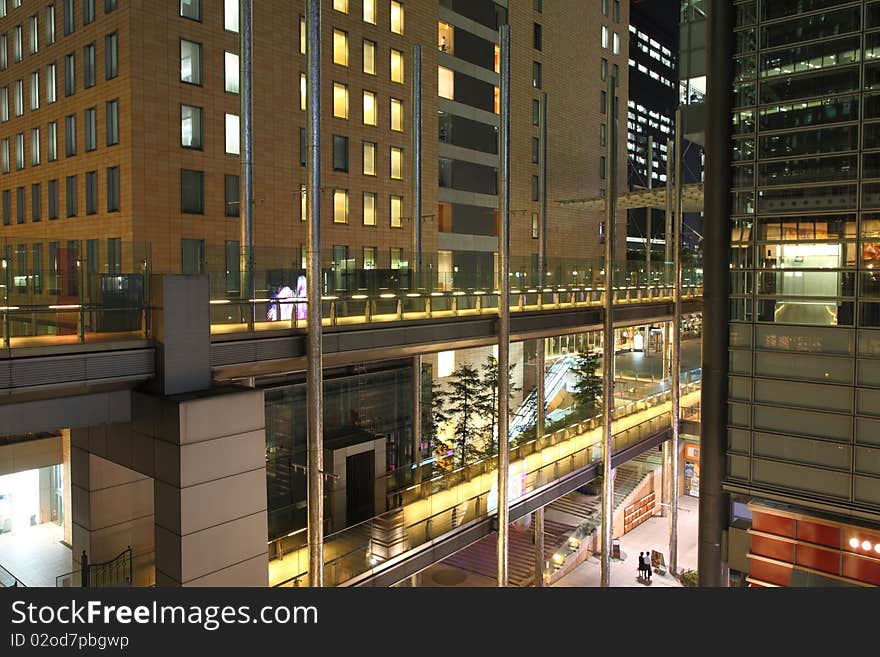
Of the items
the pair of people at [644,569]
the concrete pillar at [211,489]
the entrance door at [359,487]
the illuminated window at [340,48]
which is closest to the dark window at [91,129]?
the illuminated window at [340,48]

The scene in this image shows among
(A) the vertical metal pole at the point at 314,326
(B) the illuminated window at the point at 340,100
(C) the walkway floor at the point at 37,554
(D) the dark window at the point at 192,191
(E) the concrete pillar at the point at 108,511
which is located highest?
(B) the illuminated window at the point at 340,100

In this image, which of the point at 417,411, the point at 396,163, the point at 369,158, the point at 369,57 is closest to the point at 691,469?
the point at 417,411

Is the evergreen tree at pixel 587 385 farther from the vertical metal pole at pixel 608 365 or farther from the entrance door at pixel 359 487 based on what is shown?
the entrance door at pixel 359 487

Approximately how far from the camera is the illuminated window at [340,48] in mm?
33719

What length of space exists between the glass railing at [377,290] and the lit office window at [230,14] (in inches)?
656

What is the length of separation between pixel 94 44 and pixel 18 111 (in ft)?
31.7

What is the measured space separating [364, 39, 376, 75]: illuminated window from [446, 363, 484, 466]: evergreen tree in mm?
15521

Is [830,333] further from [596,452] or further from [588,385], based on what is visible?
[588,385]

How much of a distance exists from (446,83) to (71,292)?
112 ft

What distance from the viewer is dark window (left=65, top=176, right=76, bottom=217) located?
103ft

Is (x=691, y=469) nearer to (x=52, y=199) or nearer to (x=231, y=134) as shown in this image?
(x=231, y=134)

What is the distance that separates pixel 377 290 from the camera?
17562 mm

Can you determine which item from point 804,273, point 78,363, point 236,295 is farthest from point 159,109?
point 804,273

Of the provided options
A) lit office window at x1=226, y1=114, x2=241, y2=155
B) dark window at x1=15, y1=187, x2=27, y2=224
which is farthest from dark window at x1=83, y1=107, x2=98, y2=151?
dark window at x1=15, y1=187, x2=27, y2=224
